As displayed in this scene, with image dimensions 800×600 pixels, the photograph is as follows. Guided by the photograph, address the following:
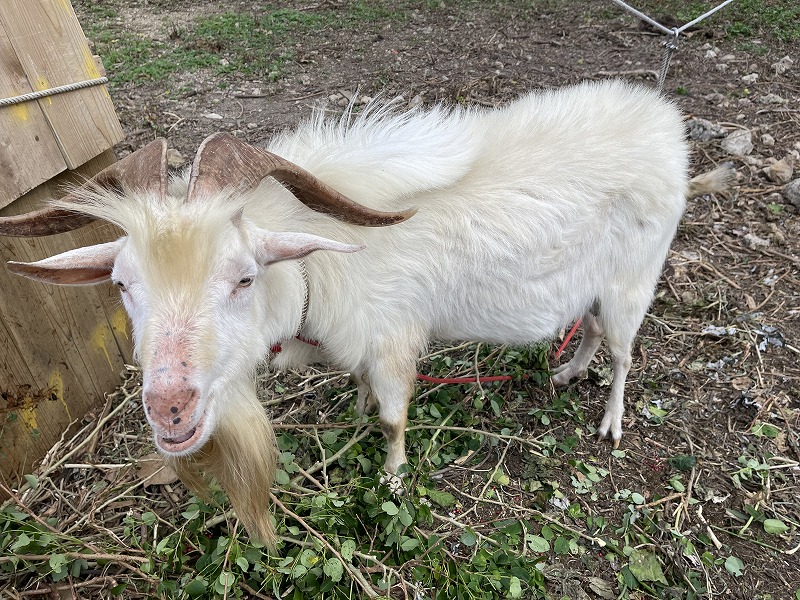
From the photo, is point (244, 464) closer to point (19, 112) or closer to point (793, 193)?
point (19, 112)

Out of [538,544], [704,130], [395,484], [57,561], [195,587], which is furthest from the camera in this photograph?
[704,130]

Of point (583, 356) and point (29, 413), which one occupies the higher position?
point (29, 413)

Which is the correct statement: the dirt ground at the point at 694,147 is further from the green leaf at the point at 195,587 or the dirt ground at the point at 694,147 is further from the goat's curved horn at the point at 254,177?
the goat's curved horn at the point at 254,177

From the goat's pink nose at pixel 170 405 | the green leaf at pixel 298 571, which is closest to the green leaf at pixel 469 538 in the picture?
the green leaf at pixel 298 571

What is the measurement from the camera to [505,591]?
88.6 inches

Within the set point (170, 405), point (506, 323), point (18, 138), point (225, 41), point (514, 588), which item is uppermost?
point (225, 41)

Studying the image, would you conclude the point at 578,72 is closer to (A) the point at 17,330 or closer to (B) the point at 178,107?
(B) the point at 178,107

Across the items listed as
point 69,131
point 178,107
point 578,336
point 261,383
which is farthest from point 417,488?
point 178,107

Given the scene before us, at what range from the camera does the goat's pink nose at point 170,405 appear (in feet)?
5.11

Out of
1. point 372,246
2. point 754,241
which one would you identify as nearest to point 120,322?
point 372,246

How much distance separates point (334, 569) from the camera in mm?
2238

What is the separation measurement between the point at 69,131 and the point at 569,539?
3068 millimetres

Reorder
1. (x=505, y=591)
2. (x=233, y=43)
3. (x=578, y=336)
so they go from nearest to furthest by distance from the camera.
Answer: (x=505, y=591) → (x=578, y=336) → (x=233, y=43)

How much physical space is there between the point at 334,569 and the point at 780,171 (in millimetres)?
4712
